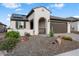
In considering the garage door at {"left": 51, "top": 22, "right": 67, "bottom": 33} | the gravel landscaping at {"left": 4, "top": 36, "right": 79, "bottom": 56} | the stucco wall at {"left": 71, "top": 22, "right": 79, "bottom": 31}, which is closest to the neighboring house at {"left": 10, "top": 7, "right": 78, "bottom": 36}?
the garage door at {"left": 51, "top": 22, "right": 67, "bottom": 33}

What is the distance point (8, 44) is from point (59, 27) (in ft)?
5.39

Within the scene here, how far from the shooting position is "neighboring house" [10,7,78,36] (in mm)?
5648

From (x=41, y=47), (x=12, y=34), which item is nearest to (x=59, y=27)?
(x=41, y=47)

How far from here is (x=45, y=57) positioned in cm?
544

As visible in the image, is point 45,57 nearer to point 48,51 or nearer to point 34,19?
point 48,51

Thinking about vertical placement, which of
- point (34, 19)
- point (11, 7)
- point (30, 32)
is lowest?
point (30, 32)

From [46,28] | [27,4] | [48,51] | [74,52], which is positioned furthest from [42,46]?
[27,4]

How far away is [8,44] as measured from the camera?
5.51m

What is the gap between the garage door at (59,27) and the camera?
579 centimetres

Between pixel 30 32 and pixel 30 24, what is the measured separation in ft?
0.79

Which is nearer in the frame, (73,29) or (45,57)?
(45,57)

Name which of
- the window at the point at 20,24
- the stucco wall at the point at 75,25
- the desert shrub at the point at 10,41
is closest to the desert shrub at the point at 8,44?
the desert shrub at the point at 10,41

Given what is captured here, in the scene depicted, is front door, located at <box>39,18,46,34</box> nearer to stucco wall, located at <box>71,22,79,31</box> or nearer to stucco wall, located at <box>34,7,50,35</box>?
stucco wall, located at <box>34,7,50,35</box>

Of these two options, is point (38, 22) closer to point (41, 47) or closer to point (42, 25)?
point (42, 25)
